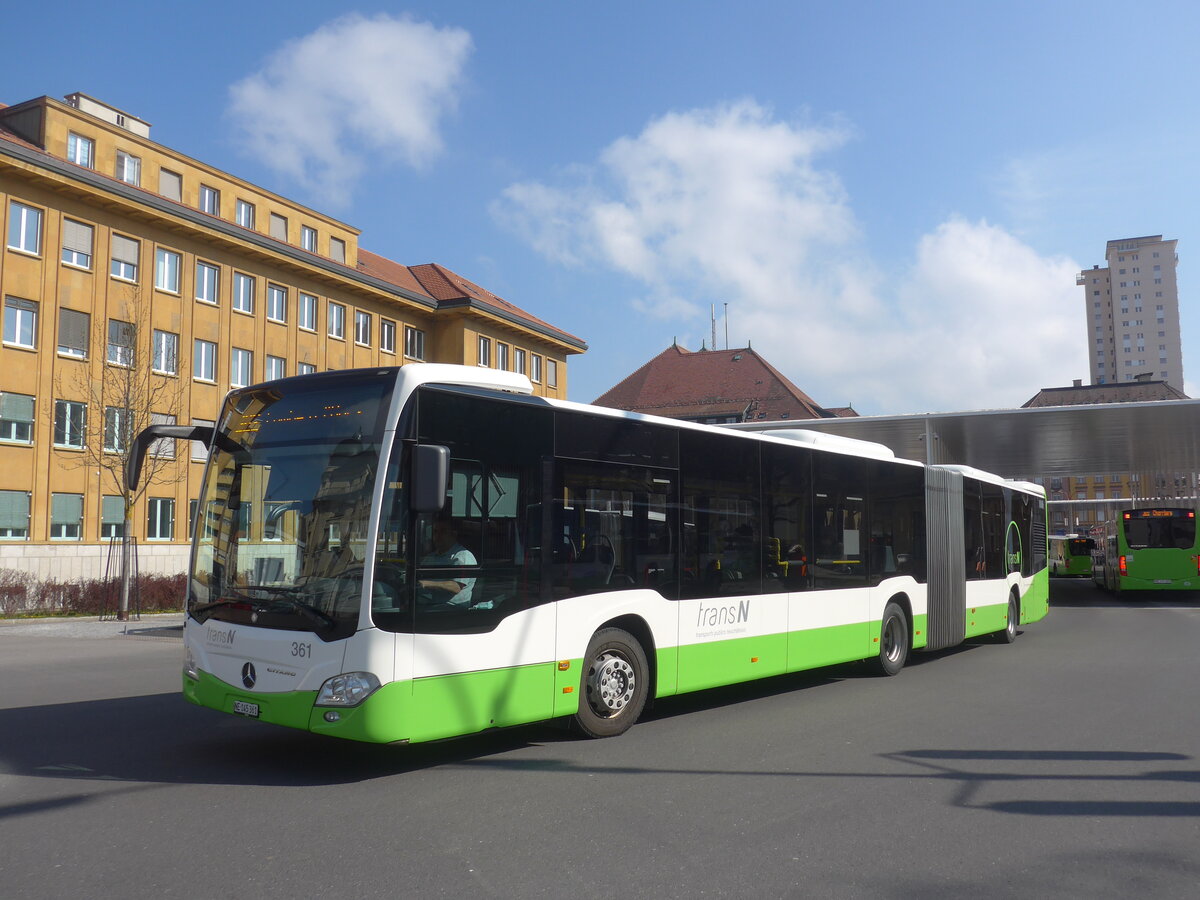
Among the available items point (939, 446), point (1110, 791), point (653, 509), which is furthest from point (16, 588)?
point (939, 446)

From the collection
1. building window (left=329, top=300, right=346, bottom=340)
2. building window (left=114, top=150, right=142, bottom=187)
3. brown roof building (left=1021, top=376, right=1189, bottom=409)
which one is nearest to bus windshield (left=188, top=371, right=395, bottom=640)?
building window (left=114, top=150, right=142, bottom=187)

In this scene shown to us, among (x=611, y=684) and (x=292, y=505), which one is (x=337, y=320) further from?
(x=292, y=505)

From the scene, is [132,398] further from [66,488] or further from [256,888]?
[256,888]

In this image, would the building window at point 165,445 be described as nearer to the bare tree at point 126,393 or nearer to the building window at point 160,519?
the bare tree at point 126,393

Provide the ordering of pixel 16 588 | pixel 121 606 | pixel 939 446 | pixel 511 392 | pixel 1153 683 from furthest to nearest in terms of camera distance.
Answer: pixel 939 446, pixel 16 588, pixel 121 606, pixel 1153 683, pixel 511 392

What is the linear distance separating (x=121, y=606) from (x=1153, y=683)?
2064 centimetres

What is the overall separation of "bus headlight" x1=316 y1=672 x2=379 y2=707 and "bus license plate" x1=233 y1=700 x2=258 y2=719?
0.67 metres

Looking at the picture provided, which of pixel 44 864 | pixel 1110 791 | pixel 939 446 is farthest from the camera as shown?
pixel 939 446

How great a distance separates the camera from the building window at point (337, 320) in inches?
1738

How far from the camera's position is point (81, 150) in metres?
35.0

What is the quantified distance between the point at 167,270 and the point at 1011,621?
29.9m

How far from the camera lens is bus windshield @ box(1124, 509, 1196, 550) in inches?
1297

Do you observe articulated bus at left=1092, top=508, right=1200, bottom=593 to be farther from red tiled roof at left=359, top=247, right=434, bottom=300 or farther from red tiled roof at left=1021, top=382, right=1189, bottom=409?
red tiled roof at left=1021, top=382, right=1189, bottom=409

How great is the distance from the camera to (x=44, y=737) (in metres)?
8.62
